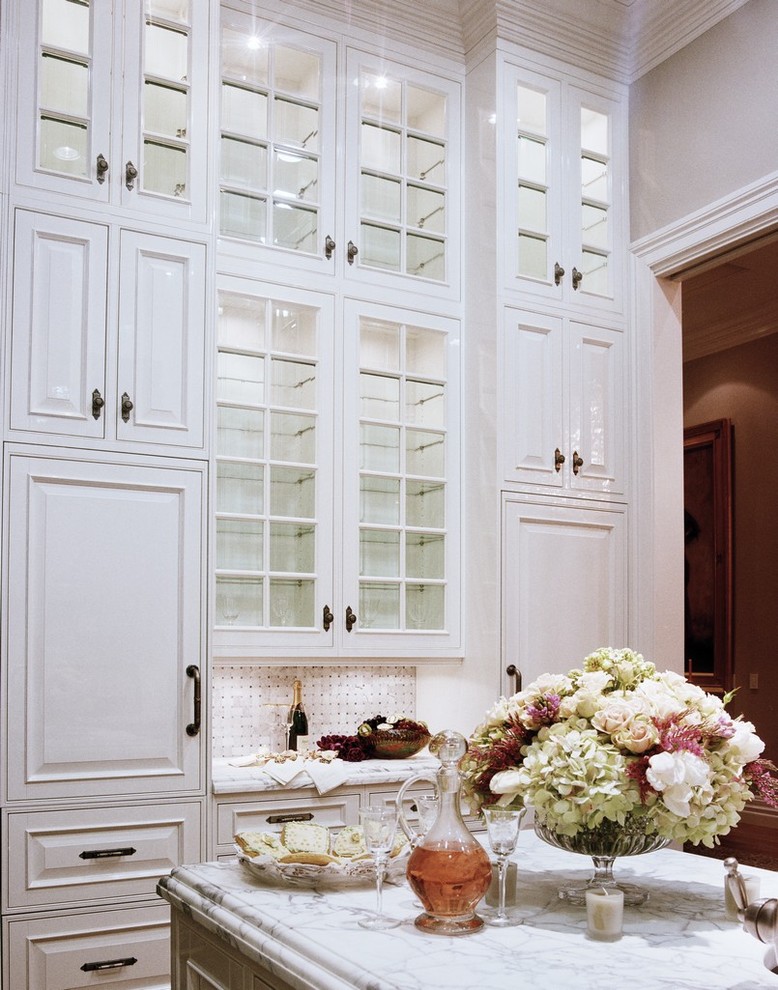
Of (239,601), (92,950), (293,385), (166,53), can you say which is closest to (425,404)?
(293,385)

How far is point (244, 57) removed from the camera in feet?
12.0

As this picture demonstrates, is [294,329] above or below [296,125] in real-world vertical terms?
below

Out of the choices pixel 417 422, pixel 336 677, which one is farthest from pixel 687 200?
pixel 336 677

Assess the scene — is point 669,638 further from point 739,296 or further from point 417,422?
point 739,296

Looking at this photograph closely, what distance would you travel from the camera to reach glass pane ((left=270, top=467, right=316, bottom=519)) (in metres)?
3.56

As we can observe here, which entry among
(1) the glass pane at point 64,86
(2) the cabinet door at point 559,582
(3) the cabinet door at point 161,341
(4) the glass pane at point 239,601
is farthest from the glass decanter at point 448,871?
(1) the glass pane at point 64,86

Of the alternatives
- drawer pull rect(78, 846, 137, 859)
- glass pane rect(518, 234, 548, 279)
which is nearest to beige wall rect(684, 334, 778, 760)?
glass pane rect(518, 234, 548, 279)

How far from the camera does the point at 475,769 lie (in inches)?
72.2

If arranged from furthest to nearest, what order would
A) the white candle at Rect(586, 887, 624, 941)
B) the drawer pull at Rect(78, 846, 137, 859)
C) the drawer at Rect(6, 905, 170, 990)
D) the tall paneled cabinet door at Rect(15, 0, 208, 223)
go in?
the tall paneled cabinet door at Rect(15, 0, 208, 223), the drawer pull at Rect(78, 846, 137, 859), the drawer at Rect(6, 905, 170, 990), the white candle at Rect(586, 887, 624, 941)

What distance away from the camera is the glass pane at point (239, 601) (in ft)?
11.2

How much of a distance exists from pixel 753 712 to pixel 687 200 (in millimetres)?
3503

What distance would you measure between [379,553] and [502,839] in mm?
2184

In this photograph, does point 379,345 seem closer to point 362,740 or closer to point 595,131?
point 595,131

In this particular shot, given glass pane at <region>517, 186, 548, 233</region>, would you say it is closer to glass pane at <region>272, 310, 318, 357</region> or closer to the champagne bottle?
glass pane at <region>272, 310, 318, 357</region>
